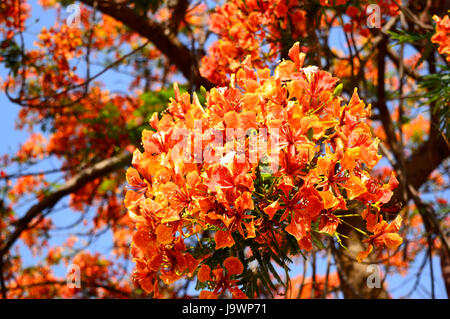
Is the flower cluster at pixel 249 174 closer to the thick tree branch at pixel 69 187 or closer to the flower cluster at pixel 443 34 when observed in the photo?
the flower cluster at pixel 443 34

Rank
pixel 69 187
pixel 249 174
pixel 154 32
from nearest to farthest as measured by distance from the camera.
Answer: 1. pixel 249 174
2. pixel 154 32
3. pixel 69 187

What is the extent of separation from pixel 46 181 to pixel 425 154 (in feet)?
18.6

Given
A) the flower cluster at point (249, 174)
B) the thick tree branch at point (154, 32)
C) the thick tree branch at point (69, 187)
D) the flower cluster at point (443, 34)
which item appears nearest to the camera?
the flower cluster at point (249, 174)

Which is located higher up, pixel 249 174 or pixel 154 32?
pixel 154 32

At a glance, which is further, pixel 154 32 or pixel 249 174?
pixel 154 32

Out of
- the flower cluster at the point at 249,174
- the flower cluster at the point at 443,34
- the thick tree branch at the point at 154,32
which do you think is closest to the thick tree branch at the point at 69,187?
the thick tree branch at the point at 154,32

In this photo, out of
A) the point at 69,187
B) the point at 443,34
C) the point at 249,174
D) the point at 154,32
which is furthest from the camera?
the point at 69,187

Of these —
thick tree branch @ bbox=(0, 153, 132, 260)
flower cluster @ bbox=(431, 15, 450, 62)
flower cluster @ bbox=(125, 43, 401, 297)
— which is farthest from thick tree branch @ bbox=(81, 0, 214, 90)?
flower cluster @ bbox=(125, 43, 401, 297)

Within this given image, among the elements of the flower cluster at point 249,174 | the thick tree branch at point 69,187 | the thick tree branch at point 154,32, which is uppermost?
the thick tree branch at point 154,32

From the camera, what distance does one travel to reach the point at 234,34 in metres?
2.35

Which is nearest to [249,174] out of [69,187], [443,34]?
[443,34]

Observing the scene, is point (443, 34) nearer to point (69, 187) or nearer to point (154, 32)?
point (154, 32)

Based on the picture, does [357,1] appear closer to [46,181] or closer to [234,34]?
[234,34]
